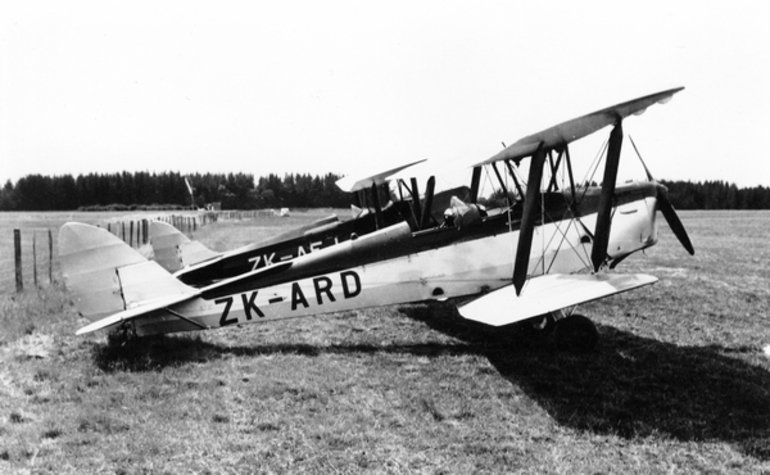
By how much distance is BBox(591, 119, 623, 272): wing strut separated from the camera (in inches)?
205

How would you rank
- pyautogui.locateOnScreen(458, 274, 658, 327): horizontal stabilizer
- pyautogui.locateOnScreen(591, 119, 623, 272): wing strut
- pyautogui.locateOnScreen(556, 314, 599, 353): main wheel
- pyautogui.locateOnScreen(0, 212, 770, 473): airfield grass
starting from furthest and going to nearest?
pyautogui.locateOnScreen(556, 314, 599, 353): main wheel < pyautogui.locateOnScreen(591, 119, 623, 272): wing strut < pyautogui.locateOnScreen(458, 274, 658, 327): horizontal stabilizer < pyautogui.locateOnScreen(0, 212, 770, 473): airfield grass

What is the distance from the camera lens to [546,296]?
525 centimetres

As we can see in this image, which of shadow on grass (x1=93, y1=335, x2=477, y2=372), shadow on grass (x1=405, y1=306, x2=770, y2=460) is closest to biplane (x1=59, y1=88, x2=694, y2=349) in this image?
shadow on grass (x1=93, y1=335, x2=477, y2=372)

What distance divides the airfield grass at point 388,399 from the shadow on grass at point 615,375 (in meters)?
0.02

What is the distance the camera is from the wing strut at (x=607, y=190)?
17.0ft

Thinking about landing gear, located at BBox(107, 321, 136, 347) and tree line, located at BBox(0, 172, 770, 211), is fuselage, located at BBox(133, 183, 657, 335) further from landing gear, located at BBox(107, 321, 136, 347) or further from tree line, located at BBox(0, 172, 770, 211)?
tree line, located at BBox(0, 172, 770, 211)

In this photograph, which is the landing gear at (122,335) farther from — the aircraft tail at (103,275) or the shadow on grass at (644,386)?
the shadow on grass at (644,386)

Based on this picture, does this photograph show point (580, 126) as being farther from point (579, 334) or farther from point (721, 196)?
point (721, 196)

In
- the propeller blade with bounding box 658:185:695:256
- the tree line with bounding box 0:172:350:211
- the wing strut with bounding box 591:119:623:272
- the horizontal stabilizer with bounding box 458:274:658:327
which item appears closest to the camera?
the horizontal stabilizer with bounding box 458:274:658:327

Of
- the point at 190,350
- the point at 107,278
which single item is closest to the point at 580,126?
the point at 190,350

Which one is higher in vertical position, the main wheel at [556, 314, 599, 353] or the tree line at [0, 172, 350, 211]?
the tree line at [0, 172, 350, 211]

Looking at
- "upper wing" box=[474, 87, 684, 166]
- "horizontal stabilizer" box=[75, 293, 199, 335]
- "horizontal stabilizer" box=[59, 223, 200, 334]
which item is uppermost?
"upper wing" box=[474, 87, 684, 166]

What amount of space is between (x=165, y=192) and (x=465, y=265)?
98364 mm

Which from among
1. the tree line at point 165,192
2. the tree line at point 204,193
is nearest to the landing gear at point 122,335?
the tree line at point 204,193
